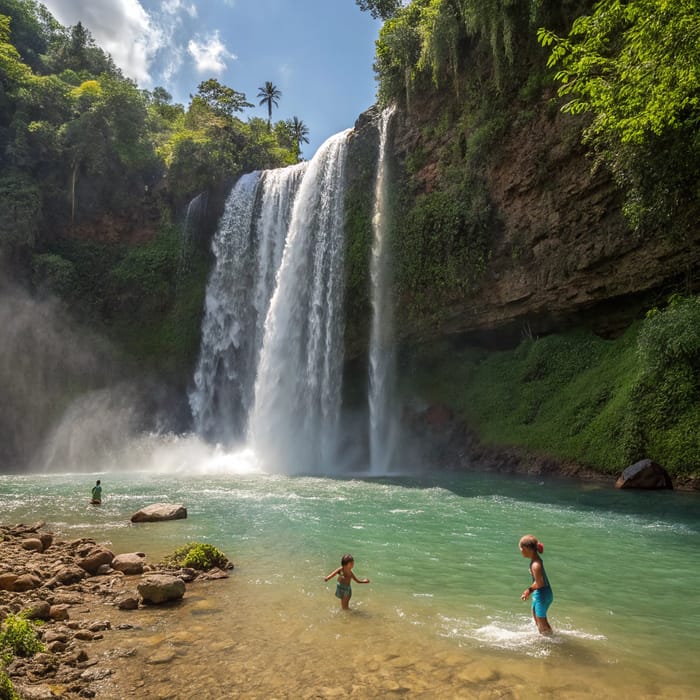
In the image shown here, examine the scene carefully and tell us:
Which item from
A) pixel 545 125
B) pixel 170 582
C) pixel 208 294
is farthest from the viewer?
pixel 208 294

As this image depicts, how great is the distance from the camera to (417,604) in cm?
645

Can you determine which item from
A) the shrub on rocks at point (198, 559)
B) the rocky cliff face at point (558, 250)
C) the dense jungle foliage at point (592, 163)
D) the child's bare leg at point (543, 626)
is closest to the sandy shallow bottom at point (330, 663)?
the child's bare leg at point (543, 626)

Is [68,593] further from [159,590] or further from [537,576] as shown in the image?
[537,576]

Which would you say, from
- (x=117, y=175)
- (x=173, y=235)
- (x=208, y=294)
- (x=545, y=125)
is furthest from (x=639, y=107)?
(x=117, y=175)

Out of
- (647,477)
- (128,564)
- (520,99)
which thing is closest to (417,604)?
(128,564)

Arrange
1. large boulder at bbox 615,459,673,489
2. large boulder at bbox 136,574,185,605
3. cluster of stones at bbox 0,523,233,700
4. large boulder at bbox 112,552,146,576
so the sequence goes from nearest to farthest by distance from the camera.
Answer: cluster of stones at bbox 0,523,233,700
large boulder at bbox 136,574,185,605
large boulder at bbox 112,552,146,576
large boulder at bbox 615,459,673,489

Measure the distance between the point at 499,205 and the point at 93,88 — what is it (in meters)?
31.0

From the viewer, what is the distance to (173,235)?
36281 mm

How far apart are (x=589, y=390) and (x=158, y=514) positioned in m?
16.0

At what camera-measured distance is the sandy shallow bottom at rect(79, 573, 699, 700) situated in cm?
434

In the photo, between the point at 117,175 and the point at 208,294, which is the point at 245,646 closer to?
the point at 208,294

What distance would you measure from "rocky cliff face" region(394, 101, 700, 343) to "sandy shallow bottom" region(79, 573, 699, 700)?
56.0ft

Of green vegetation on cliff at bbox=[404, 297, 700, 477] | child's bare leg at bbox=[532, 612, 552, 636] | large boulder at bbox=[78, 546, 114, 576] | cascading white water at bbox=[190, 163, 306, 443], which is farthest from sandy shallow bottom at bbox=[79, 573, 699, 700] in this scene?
cascading white water at bbox=[190, 163, 306, 443]

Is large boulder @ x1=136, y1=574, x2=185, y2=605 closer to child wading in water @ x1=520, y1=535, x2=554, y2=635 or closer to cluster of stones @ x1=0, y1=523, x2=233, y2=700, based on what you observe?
cluster of stones @ x1=0, y1=523, x2=233, y2=700
